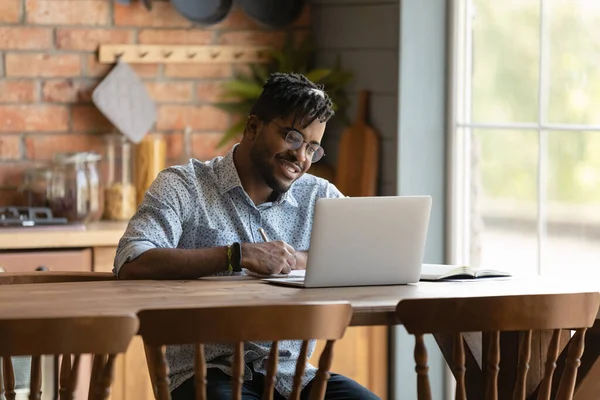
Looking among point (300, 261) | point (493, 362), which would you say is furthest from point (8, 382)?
point (493, 362)

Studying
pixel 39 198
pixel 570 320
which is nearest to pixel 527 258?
pixel 570 320

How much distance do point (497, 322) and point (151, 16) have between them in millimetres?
2590

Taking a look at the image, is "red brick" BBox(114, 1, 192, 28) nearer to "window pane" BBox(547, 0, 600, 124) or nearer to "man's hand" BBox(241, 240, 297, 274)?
"window pane" BBox(547, 0, 600, 124)

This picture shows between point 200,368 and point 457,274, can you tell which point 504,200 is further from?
point 200,368

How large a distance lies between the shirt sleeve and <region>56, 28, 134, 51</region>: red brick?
1.54 meters

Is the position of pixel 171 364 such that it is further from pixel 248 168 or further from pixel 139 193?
pixel 139 193

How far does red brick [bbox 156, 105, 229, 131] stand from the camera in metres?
4.41

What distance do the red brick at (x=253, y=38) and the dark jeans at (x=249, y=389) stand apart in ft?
6.59

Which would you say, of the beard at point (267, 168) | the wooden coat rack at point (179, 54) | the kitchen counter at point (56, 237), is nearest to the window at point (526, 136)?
the wooden coat rack at point (179, 54)

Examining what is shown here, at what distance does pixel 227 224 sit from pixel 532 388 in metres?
0.92

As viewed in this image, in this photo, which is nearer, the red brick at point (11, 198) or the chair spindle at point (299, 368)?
the chair spindle at point (299, 368)

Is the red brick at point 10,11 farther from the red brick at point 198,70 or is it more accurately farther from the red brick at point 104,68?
the red brick at point 198,70

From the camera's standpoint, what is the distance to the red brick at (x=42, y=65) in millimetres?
4164

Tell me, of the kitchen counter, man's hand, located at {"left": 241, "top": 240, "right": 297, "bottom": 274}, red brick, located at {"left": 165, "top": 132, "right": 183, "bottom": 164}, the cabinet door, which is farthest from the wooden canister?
man's hand, located at {"left": 241, "top": 240, "right": 297, "bottom": 274}
